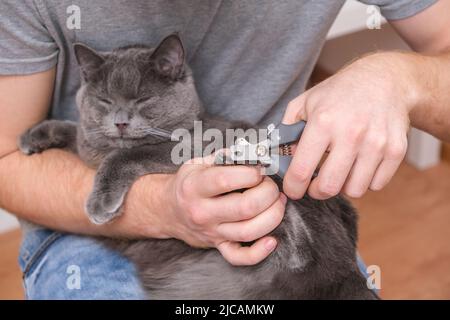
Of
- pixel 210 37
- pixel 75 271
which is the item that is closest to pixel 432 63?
pixel 210 37

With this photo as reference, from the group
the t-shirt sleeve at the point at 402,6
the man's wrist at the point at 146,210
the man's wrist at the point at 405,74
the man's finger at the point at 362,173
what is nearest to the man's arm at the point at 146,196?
the man's wrist at the point at 146,210

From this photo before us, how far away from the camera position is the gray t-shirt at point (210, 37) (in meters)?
0.96

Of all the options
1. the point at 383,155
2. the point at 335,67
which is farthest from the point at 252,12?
the point at 335,67

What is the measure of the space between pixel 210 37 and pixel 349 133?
0.40 m

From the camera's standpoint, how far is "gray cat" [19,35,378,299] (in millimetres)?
907

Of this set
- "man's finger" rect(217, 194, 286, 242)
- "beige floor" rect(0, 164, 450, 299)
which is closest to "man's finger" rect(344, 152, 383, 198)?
"man's finger" rect(217, 194, 286, 242)

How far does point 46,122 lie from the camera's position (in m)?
1.12

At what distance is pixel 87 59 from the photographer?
996 millimetres

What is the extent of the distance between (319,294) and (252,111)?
0.40 meters

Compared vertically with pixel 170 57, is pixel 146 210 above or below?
below

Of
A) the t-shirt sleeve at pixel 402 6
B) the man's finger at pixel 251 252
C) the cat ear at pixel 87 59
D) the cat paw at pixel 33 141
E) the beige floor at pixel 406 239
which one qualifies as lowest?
the beige floor at pixel 406 239

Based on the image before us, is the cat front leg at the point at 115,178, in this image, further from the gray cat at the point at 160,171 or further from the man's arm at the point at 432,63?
the man's arm at the point at 432,63

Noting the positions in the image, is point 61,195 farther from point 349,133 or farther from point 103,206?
point 349,133

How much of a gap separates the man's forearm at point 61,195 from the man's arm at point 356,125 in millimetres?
294
